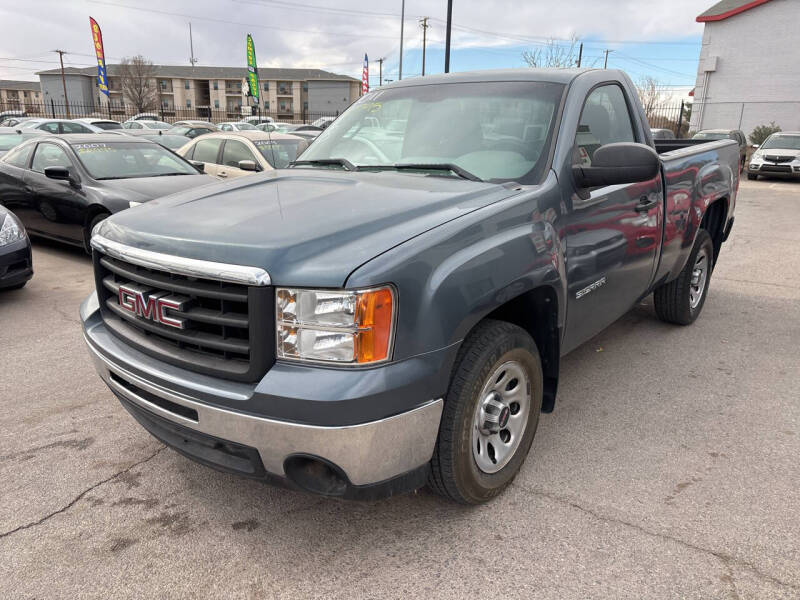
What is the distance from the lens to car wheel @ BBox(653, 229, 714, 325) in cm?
487

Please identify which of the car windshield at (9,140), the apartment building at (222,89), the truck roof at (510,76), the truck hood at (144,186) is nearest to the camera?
the truck roof at (510,76)

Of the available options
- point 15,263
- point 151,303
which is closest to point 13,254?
point 15,263

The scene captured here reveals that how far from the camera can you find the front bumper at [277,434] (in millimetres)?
2014

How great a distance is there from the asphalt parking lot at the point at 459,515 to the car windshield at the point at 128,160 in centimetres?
399

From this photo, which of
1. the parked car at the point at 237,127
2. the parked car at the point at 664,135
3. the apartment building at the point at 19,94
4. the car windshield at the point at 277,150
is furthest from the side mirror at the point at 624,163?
the apartment building at the point at 19,94

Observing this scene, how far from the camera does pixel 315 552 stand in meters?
2.43

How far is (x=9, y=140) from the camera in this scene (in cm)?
1245

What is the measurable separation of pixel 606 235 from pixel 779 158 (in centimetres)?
1835

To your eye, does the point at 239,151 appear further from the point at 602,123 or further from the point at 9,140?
the point at 602,123

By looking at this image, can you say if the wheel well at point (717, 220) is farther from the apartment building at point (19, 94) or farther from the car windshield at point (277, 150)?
the apartment building at point (19, 94)

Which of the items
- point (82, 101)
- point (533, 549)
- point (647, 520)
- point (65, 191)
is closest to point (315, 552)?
point (533, 549)

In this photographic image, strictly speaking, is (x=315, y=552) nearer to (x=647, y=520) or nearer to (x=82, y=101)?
(x=647, y=520)

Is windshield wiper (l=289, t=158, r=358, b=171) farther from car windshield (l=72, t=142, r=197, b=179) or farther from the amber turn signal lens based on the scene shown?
car windshield (l=72, t=142, r=197, b=179)

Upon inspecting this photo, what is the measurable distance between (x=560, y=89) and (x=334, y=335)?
6.58 ft
